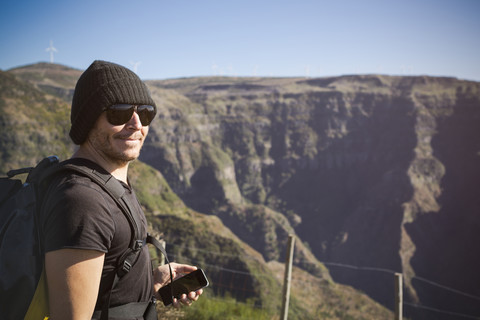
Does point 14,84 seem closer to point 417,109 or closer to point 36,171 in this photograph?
point 36,171

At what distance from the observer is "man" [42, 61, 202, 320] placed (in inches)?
69.2

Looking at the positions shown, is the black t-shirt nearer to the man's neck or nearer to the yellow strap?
the man's neck

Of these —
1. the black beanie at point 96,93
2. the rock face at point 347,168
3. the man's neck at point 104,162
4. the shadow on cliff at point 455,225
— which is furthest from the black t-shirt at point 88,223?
the rock face at point 347,168

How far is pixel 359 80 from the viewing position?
175500 millimetres

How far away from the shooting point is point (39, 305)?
6.17 ft

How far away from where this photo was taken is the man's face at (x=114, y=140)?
2260 mm

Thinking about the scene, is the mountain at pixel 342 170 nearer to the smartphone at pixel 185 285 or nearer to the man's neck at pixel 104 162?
the smartphone at pixel 185 285

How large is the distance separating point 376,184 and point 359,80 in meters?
56.9

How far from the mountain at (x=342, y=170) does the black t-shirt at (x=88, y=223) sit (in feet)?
315

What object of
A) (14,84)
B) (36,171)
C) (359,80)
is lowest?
(36,171)

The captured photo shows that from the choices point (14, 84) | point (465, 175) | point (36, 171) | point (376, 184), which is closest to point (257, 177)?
point (376, 184)

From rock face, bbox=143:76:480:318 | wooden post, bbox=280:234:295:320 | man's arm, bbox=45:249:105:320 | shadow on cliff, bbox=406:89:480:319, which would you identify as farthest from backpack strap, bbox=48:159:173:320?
rock face, bbox=143:76:480:318

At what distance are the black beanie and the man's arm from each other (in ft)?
2.63

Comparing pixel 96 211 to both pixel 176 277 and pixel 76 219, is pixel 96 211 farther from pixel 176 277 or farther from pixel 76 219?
pixel 176 277
